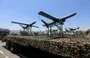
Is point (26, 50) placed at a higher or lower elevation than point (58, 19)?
lower

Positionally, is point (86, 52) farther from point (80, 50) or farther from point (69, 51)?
point (69, 51)

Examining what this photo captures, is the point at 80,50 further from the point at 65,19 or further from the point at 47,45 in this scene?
the point at 65,19

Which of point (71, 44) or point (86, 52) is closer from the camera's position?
point (86, 52)

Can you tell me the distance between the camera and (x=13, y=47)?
26078mm

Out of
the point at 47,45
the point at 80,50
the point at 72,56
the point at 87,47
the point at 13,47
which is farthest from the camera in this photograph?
the point at 13,47

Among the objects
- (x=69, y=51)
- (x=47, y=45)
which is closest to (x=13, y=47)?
(x=47, y=45)

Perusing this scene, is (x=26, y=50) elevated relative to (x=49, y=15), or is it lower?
lower

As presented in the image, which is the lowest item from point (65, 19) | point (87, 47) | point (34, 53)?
point (34, 53)

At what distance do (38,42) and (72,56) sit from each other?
5674 millimetres

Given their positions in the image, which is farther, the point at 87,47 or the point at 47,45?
the point at 47,45

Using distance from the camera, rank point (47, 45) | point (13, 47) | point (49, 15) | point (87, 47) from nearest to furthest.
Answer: point (87, 47) < point (47, 45) < point (13, 47) < point (49, 15)

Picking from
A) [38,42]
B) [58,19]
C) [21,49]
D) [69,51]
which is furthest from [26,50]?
[69,51]

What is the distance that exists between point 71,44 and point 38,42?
18.0 feet

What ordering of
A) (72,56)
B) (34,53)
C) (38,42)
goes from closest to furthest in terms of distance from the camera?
1. (72,56)
2. (38,42)
3. (34,53)
